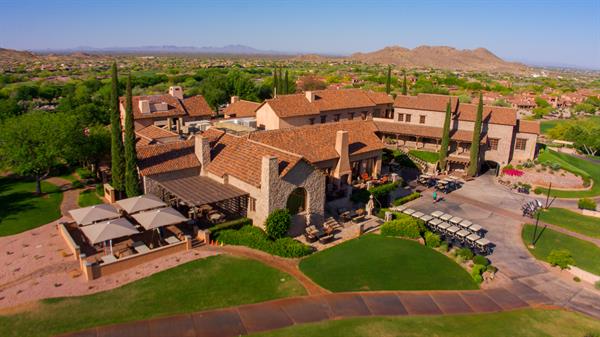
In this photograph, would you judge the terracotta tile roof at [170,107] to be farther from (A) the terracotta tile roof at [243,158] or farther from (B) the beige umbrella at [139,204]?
(B) the beige umbrella at [139,204]

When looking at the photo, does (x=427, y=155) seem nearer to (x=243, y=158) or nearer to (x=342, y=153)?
(x=342, y=153)

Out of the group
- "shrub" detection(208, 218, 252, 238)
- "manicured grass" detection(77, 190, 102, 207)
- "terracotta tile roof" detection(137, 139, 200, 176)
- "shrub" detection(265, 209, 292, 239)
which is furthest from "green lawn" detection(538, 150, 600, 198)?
"manicured grass" detection(77, 190, 102, 207)

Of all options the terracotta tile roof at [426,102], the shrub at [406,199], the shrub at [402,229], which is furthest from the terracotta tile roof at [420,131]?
the shrub at [402,229]

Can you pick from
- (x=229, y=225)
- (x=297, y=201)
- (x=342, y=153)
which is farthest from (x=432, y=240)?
(x=229, y=225)

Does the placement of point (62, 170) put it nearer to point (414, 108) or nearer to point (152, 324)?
point (152, 324)

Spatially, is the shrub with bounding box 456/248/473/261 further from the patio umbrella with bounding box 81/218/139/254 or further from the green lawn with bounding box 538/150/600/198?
the green lawn with bounding box 538/150/600/198

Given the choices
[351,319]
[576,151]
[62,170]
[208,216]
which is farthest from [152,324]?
[576,151]
